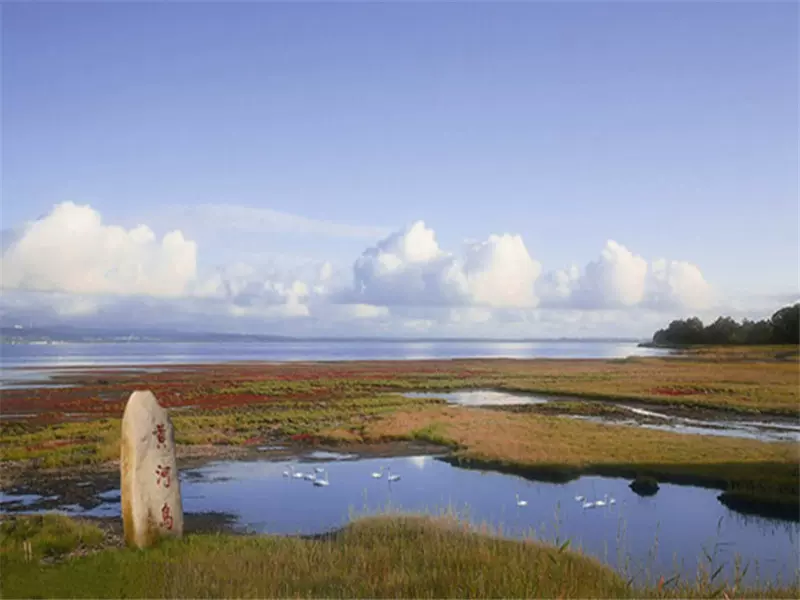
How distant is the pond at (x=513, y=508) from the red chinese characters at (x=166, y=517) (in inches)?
222

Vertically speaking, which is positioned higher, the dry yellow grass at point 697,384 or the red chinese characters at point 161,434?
the red chinese characters at point 161,434

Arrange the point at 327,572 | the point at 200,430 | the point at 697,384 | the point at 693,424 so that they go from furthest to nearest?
1. the point at 697,384
2. the point at 693,424
3. the point at 200,430
4. the point at 327,572

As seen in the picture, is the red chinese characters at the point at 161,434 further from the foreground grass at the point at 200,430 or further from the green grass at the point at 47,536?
the foreground grass at the point at 200,430

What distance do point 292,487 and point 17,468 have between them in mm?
11078

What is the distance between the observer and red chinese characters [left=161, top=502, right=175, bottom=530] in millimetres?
13375

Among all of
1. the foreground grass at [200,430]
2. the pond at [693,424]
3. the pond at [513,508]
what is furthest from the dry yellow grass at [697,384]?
the pond at [513,508]

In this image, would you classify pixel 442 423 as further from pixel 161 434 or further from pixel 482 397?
pixel 161 434

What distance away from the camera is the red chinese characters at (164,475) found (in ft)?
43.9

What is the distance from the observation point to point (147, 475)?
522 inches

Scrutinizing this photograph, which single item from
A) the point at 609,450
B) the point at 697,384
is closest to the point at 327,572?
the point at 609,450

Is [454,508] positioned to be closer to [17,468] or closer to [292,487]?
[292,487]

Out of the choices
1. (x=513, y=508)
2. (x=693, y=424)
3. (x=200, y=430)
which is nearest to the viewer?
(x=513, y=508)

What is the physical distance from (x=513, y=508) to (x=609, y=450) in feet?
34.5

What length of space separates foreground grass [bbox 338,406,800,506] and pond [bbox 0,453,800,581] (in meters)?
1.83
